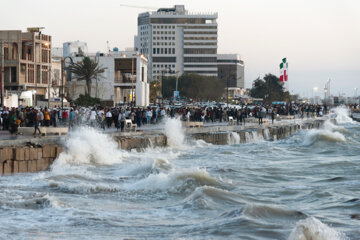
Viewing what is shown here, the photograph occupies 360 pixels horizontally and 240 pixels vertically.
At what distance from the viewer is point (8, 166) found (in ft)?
61.7

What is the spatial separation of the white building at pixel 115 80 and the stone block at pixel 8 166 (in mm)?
61782

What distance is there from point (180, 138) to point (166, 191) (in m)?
17.1

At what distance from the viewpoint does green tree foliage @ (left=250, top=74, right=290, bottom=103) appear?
145375 mm

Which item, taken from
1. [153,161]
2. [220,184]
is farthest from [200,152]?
[220,184]

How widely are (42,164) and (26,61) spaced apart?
48.5 meters

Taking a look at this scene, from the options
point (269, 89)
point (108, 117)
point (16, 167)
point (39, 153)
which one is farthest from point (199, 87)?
point (16, 167)

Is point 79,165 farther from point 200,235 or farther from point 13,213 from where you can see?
point 200,235

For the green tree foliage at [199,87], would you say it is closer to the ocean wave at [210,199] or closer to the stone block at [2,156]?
the stone block at [2,156]

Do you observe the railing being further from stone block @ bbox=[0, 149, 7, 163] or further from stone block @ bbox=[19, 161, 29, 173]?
stone block @ bbox=[0, 149, 7, 163]

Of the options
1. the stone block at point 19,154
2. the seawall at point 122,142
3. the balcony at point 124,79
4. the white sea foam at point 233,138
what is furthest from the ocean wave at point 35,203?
the balcony at point 124,79

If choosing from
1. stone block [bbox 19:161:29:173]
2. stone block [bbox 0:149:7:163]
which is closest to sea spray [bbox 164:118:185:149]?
stone block [bbox 19:161:29:173]

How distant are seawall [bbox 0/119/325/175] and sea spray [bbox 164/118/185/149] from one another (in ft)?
1.43

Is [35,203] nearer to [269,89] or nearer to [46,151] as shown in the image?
[46,151]

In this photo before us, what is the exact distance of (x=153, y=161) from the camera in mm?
21391
